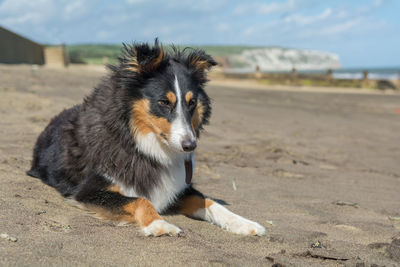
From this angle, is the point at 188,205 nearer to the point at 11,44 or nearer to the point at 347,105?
the point at 347,105

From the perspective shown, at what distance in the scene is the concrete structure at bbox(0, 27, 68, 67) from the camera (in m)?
23.7

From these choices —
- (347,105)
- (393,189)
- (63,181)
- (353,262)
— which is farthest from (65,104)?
(347,105)

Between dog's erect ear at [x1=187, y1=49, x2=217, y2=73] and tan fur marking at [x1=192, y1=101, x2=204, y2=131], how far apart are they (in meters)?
0.45

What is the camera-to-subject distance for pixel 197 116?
182 inches

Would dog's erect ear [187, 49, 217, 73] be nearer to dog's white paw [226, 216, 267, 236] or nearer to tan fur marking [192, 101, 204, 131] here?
tan fur marking [192, 101, 204, 131]

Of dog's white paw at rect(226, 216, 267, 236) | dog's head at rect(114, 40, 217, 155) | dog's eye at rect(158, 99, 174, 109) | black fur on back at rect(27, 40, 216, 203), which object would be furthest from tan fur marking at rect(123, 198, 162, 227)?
dog's eye at rect(158, 99, 174, 109)

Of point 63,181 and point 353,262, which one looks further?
point 63,181

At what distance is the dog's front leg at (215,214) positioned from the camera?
405 centimetres

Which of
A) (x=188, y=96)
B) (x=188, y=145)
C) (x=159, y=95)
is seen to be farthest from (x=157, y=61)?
(x=188, y=145)

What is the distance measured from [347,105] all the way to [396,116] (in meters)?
3.85

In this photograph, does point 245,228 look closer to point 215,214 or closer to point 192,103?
point 215,214

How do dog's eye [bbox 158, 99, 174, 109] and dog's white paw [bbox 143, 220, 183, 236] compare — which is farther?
dog's eye [bbox 158, 99, 174, 109]

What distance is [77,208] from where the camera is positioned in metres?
4.36

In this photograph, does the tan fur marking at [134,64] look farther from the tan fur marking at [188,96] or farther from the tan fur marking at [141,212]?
the tan fur marking at [141,212]
